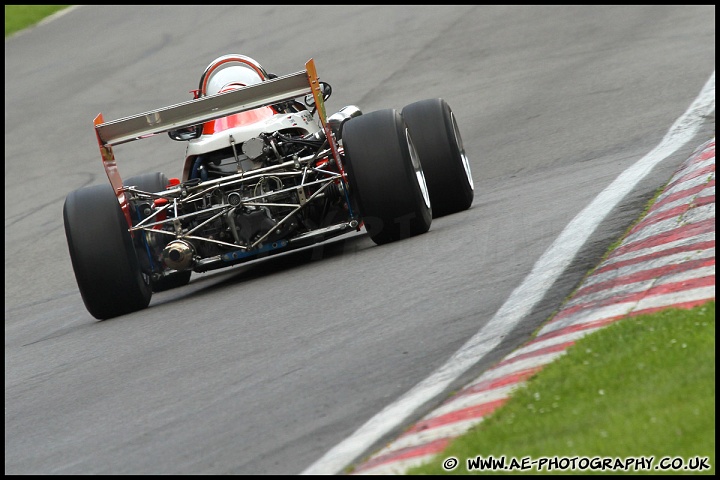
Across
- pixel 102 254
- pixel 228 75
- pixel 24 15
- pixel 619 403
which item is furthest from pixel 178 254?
pixel 24 15

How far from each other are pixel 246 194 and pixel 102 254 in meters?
1.15

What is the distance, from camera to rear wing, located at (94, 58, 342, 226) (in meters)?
9.41

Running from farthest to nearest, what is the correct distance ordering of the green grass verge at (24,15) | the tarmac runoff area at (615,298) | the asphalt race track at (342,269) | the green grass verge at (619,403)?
1. the green grass verge at (24,15)
2. the asphalt race track at (342,269)
3. the tarmac runoff area at (615,298)
4. the green grass verge at (619,403)

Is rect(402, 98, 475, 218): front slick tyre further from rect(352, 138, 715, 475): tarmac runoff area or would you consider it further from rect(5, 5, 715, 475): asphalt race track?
rect(352, 138, 715, 475): tarmac runoff area

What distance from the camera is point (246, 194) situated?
942 cm

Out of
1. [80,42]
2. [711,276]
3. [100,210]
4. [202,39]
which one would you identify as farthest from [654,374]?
[80,42]

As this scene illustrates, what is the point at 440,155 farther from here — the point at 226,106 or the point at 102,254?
the point at 102,254

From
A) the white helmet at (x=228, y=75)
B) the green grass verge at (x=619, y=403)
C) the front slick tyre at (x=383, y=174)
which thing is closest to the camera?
the green grass verge at (x=619, y=403)

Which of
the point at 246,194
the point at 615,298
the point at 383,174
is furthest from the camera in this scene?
the point at 246,194

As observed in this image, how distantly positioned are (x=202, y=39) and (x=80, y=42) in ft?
12.7

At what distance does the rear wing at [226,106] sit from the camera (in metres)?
9.41

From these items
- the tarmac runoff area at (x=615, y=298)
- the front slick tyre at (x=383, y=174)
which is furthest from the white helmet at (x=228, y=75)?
the tarmac runoff area at (x=615, y=298)

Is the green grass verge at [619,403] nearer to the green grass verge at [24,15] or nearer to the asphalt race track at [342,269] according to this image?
the asphalt race track at [342,269]

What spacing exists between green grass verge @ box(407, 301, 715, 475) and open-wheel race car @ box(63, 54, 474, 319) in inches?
154
